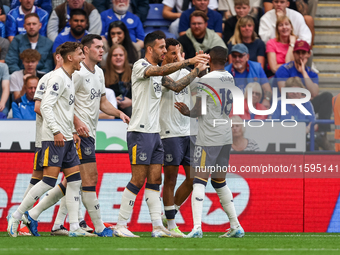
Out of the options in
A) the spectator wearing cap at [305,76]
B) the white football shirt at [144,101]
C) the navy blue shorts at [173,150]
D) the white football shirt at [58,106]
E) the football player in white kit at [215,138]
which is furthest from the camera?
the spectator wearing cap at [305,76]

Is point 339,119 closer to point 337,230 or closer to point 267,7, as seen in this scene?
point 337,230

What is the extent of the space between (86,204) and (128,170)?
1.73m

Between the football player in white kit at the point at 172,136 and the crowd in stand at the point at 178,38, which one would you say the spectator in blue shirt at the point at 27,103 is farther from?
the football player in white kit at the point at 172,136

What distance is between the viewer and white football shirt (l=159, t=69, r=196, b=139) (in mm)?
7238

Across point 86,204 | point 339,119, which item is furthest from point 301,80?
point 86,204

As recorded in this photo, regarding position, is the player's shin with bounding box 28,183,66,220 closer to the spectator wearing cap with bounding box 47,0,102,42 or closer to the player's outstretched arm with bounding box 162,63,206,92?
the player's outstretched arm with bounding box 162,63,206,92

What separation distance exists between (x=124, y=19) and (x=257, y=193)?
510 cm

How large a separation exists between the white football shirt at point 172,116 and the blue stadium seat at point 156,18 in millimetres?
5559

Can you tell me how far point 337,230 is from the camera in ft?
28.0

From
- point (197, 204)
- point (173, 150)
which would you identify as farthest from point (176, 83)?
point (197, 204)

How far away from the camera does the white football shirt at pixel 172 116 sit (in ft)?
23.7

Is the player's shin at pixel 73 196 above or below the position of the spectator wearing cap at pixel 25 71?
below

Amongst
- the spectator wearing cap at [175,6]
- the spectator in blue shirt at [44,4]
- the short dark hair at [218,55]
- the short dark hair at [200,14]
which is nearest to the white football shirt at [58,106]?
the short dark hair at [218,55]

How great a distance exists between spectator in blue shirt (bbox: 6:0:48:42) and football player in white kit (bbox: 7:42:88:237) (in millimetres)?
5166
